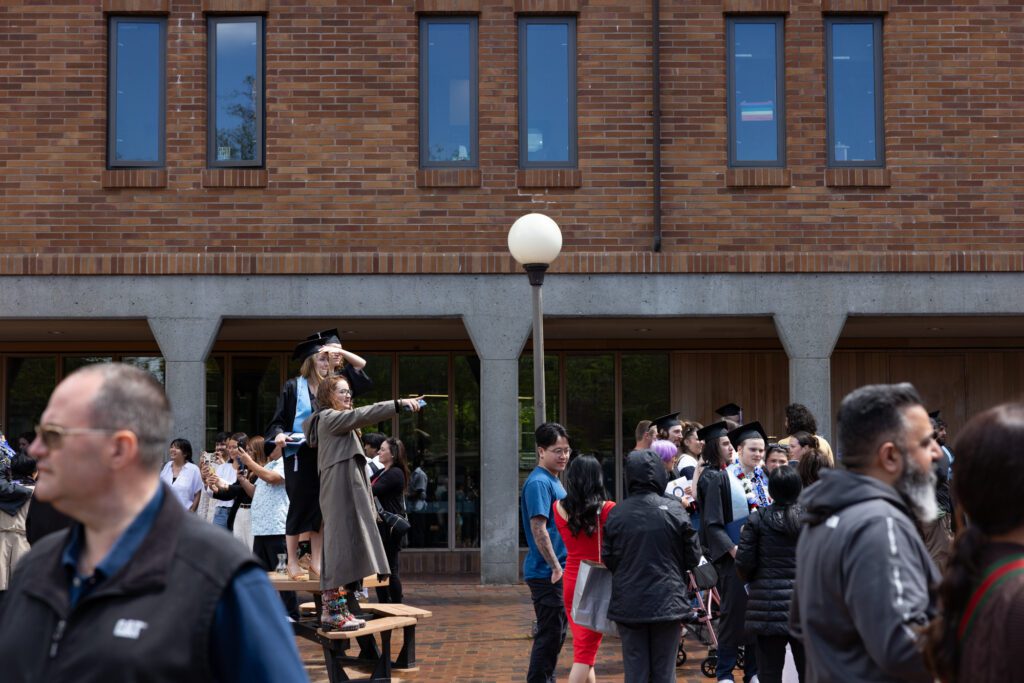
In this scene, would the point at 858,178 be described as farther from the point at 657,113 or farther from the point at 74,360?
the point at 74,360

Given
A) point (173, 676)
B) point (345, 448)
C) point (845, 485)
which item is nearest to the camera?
point (173, 676)

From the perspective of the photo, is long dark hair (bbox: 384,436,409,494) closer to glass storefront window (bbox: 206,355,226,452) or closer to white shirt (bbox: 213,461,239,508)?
white shirt (bbox: 213,461,239,508)

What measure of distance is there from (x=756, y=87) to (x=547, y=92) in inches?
104

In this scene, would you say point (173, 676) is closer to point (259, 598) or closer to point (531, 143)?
point (259, 598)

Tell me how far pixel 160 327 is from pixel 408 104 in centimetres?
411

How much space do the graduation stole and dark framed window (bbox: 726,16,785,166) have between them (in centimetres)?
1418

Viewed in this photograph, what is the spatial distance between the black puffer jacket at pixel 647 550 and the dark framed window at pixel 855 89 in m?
9.97

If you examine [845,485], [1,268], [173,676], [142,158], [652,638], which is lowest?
[652,638]

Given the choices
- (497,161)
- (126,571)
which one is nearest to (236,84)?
(497,161)

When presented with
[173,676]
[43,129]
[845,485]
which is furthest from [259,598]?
[43,129]

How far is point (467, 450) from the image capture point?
780 inches

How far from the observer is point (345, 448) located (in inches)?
348

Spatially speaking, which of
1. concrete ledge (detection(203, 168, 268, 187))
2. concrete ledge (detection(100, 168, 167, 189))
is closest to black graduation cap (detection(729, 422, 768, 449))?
concrete ledge (detection(203, 168, 268, 187))

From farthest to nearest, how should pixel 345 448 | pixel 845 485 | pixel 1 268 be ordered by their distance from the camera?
pixel 1 268, pixel 345 448, pixel 845 485
